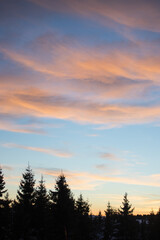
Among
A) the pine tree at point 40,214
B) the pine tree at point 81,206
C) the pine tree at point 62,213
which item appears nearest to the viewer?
the pine tree at point 62,213

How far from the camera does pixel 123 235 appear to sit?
63875 millimetres

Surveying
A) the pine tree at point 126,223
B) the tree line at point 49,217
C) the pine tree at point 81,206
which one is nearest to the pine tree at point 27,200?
the tree line at point 49,217

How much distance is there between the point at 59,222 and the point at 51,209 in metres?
1.99

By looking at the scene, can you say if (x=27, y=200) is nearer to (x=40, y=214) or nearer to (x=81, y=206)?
(x=40, y=214)

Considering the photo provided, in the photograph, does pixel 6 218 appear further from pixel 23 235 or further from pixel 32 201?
pixel 32 201

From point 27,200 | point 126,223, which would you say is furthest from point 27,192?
point 126,223

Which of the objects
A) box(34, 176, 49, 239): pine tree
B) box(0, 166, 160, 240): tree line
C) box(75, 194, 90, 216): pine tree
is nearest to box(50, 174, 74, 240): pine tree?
box(0, 166, 160, 240): tree line

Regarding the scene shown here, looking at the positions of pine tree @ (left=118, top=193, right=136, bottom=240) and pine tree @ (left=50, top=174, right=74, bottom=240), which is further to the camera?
pine tree @ (left=118, top=193, right=136, bottom=240)

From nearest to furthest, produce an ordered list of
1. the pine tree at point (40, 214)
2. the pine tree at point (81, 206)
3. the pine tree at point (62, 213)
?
the pine tree at point (62, 213) → the pine tree at point (40, 214) → the pine tree at point (81, 206)

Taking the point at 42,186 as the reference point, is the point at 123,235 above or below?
below

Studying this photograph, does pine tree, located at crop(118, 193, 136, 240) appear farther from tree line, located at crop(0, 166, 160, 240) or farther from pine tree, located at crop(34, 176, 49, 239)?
pine tree, located at crop(34, 176, 49, 239)

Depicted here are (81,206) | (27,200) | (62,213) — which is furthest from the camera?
(81,206)

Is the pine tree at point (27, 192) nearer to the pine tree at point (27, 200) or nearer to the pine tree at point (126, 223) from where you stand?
the pine tree at point (27, 200)

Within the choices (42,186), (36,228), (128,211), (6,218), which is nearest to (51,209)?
(6,218)
